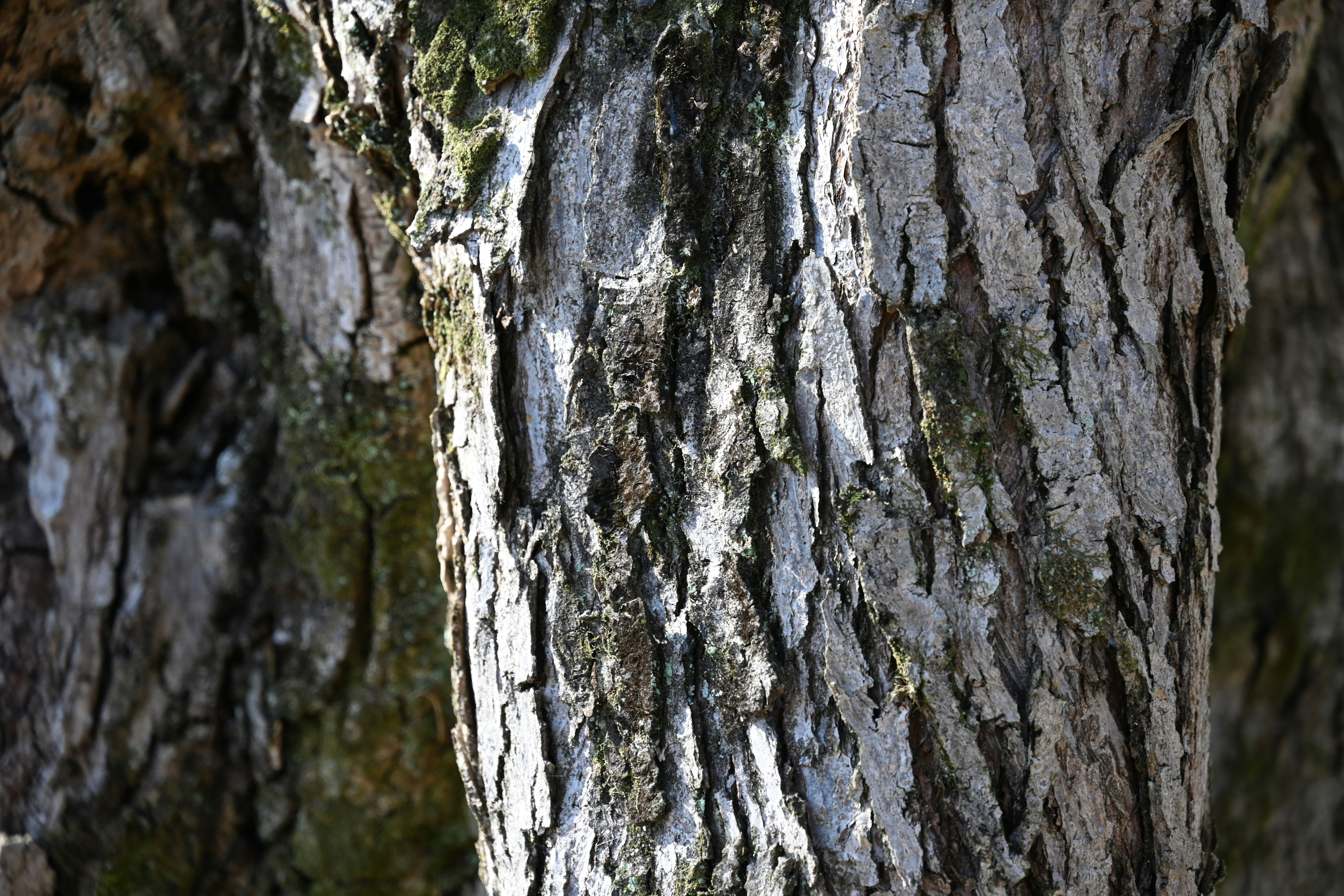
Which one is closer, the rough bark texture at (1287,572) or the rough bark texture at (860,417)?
the rough bark texture at (860,417)

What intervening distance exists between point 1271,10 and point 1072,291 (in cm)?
51

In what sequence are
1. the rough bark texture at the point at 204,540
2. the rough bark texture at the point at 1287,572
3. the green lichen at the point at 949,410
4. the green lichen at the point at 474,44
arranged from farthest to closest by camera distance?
the rough bark texture at the point at 1287,572
the rough bark texture at the point at 204,540
the green lichen at the point at 474,44
the green lichen at the point at 949,410

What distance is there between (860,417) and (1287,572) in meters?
2.06

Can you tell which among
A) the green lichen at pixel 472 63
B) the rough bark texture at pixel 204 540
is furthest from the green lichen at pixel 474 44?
the rough bark texture at pixel 204 540

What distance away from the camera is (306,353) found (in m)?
1.69

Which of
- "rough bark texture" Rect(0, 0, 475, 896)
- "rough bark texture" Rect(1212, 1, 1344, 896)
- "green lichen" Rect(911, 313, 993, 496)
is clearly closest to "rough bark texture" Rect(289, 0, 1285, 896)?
"green lichen" Rect(911, 313, 993, 496)

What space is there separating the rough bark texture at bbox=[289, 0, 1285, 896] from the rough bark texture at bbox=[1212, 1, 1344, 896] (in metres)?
1.44

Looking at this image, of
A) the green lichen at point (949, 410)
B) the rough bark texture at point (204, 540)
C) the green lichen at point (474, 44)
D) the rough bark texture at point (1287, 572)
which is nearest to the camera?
the green lichen at point (949, 410)

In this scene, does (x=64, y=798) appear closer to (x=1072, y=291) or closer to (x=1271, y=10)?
(x=1072, y=291)

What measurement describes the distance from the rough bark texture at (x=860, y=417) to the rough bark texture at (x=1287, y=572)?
4.73 ft

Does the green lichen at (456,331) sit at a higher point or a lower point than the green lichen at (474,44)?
lower

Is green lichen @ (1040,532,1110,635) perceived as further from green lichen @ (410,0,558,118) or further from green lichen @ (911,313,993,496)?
green lichen @ (410,0,558,118)

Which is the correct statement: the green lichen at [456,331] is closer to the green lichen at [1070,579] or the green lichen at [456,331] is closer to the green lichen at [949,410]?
the green lichen at [949,410]

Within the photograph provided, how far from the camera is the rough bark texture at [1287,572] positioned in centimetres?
238
